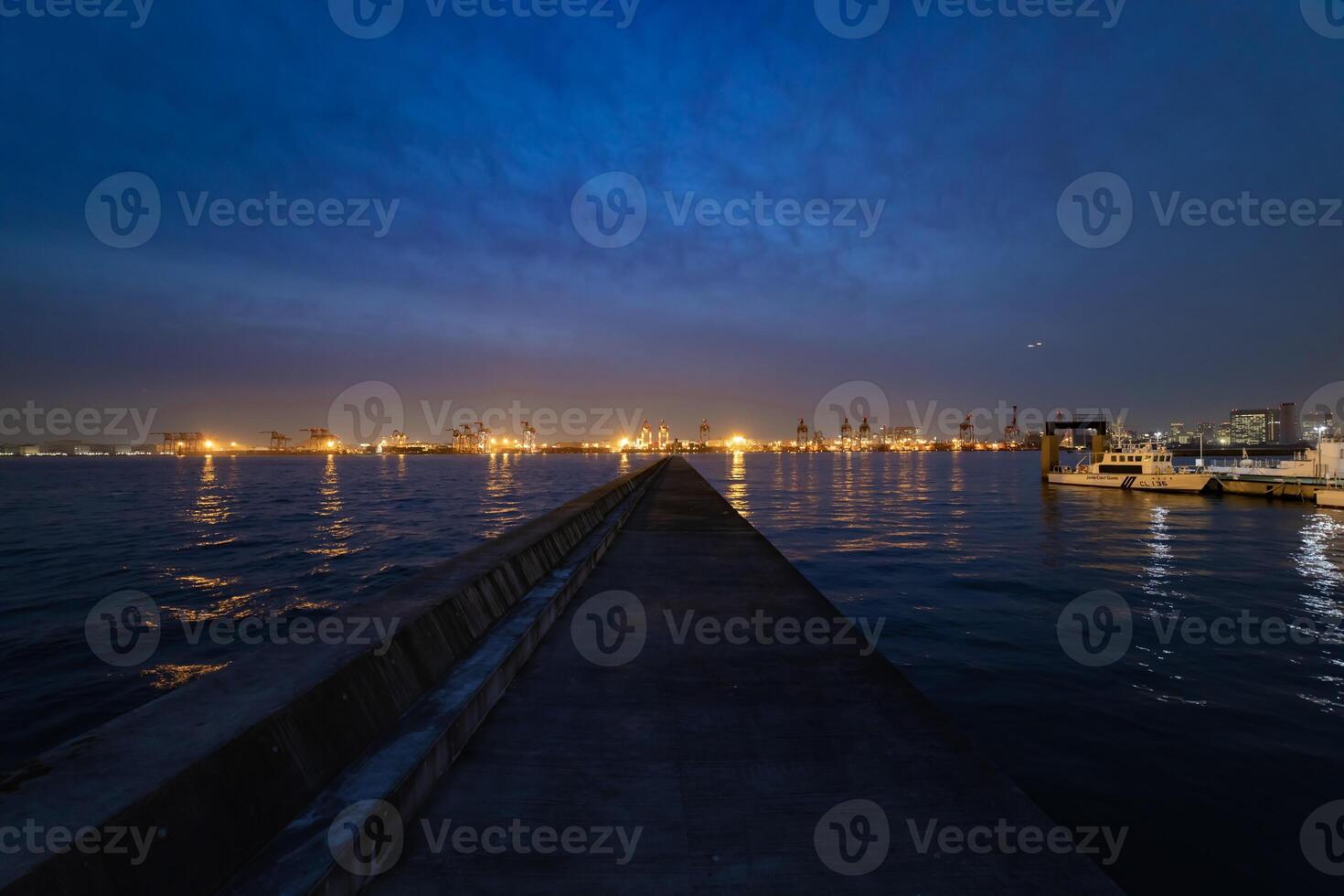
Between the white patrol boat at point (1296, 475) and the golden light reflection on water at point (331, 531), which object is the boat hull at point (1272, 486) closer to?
the white patrol boat at point (1296, 475)

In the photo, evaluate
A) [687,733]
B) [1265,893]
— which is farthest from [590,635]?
[1265,893]

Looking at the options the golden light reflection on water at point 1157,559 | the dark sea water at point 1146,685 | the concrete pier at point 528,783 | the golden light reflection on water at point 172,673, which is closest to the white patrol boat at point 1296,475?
the golden light reflection on water at point 1157,559

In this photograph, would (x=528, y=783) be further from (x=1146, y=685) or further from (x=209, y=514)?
(x=209, y=514)

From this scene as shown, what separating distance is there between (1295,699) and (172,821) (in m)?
12.9

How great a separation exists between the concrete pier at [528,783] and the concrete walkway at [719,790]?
17 millimetres

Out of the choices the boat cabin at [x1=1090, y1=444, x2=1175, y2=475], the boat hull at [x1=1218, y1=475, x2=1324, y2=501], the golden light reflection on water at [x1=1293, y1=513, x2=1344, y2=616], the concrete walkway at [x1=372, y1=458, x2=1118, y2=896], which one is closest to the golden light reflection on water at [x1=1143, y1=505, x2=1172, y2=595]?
the golden light reflection on water at [x1=1293, y1=513, x2=1344, y2=616]

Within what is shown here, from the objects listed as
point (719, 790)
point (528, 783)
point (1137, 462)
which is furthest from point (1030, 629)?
point (1137, 462)

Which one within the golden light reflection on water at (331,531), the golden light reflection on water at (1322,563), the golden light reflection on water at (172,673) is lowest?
the golden light reflection on water at (1322,563)

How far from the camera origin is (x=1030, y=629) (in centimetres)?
1214

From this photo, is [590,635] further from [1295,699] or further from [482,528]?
[482,528]

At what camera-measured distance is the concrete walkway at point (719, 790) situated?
132 inches

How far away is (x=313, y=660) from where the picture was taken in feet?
14.6

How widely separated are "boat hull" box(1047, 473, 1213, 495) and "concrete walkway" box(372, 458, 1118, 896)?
64.1 metres

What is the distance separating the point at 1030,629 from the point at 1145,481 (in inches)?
2283
